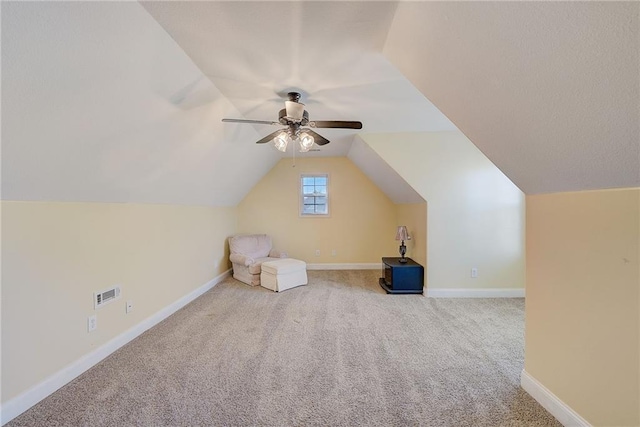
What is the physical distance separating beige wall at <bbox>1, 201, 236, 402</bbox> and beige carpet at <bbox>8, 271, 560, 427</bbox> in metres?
0.25

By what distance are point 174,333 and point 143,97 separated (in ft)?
7.11

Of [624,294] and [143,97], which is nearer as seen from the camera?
[624,294]

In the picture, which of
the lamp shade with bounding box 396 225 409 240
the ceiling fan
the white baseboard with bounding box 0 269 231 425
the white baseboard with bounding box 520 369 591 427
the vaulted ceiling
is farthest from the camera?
the lamp shade with bounding box 396 225 409 240

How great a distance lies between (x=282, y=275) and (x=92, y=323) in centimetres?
223

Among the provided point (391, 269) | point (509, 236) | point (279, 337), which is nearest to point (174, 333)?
point (279, 337)

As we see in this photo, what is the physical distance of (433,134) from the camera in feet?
11.6

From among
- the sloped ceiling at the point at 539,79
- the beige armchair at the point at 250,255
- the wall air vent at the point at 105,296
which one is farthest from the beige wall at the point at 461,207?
the wall air vent at the point at 105,296

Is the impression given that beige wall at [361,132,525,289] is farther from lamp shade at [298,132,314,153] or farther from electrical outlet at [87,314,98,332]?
electrical outlet at [87,314,98,332]

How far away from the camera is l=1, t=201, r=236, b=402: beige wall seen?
152cm

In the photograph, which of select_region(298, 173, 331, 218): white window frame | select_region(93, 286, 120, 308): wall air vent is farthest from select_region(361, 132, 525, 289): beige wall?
select_region(93, 286, 120, 308): wall air vent

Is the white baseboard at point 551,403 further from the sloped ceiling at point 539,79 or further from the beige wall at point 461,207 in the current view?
the beige wall at point 461,207

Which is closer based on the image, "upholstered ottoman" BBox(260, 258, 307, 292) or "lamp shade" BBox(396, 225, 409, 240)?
"upholstered ottoman" BBox(260, 258, 307, 292)

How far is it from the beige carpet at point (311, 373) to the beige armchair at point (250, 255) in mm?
1071

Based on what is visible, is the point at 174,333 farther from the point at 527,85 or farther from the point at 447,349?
the point at 527,85
